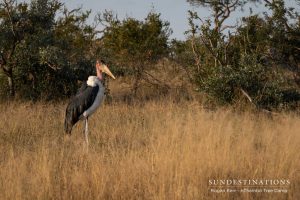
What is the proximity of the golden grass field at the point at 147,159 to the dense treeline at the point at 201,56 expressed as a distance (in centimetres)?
199

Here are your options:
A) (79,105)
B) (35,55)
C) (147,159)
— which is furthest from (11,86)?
(147,159)

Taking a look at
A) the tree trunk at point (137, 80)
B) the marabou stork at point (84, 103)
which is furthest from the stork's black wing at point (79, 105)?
the tree trunk at point (137, 80)

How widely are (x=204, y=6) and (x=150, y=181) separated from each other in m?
8.96

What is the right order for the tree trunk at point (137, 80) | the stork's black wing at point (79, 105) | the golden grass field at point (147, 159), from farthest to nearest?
the tree trunk at point (137, 80)
the stork's black wing at point (79, 105)
the golden grass field at point (147, 159)

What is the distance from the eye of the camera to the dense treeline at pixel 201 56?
35.3 ft

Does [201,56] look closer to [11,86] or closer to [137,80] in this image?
[137,80]

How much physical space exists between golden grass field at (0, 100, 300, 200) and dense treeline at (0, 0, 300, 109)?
6.51 feet

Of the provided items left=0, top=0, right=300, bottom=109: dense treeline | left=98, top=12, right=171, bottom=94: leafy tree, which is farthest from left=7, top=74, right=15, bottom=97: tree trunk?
left=98, top=12, right=171, bottom=94: leafy tree

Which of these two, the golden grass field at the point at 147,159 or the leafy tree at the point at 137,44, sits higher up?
the leafy tree at the point at 137,44

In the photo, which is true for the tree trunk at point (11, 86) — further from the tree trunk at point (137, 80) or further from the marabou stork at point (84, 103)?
the marabou stork at point (84, 103)

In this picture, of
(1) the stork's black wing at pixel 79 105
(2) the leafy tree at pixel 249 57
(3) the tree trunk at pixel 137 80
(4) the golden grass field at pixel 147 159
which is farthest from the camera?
A: (3) the tree trunk at pixel 137 80

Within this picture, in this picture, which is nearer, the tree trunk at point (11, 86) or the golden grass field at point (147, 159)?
the golden grass field at point (147, 159)

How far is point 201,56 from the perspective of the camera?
42.3 feet

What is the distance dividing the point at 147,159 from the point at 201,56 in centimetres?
754
